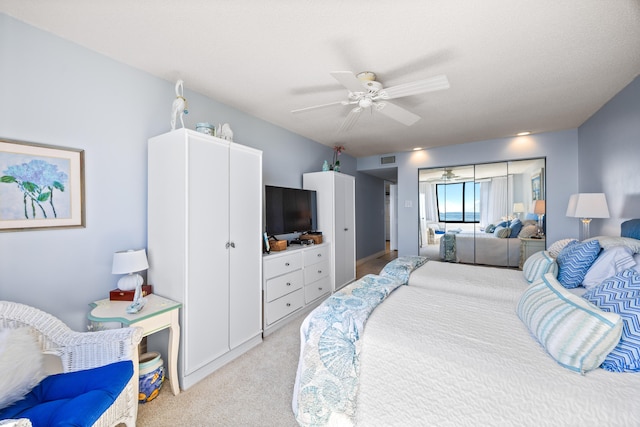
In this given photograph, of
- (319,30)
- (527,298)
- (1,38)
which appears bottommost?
(527,298)

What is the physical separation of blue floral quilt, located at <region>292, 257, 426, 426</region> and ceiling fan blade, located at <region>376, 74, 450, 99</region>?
1549mm

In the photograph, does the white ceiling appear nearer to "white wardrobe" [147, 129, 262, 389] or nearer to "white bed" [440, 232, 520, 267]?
"white wardrobe" [147, 129, 262, 389]

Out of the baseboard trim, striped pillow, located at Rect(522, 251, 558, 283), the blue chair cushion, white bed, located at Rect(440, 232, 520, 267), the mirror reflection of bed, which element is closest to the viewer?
the blue chair cushion

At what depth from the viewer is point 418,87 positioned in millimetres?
1829

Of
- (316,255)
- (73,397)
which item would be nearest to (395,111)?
(316,255)

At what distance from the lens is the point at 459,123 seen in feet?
11.7

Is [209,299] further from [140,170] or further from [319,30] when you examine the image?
[319,30]

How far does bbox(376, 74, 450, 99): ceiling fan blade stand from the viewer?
1.73m

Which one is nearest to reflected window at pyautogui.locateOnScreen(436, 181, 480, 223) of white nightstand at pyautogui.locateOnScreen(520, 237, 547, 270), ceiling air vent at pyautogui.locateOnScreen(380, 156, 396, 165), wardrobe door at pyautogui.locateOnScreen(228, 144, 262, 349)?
white nightstand at pyautogui.locateOnScreen(520, 237, 547, 270)

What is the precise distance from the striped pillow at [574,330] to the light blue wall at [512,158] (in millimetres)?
3592

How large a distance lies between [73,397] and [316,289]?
257cm

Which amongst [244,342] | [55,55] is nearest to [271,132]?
[55,55]

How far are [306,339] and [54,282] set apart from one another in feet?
5.71

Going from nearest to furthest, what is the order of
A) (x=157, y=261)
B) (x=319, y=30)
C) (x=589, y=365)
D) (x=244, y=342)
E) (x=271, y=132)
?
(x=589, y=365)
(x=319, y=30)
(x=157, y=261)
(x=244, y=342)
(x=271, y=132)
